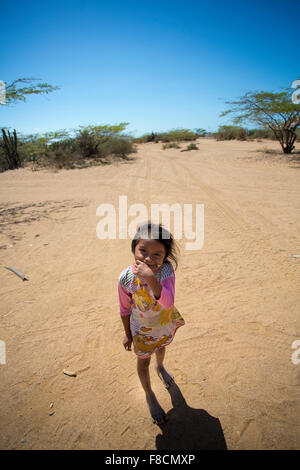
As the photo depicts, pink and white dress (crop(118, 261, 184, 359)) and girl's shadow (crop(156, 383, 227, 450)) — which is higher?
pink and white dress (crop(118, 261, 184, 359))

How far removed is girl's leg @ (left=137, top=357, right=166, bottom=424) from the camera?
1.64 metres

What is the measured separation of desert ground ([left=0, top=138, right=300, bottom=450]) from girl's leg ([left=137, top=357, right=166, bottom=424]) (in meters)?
0.06

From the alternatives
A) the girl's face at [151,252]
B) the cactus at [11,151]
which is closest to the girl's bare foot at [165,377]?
the girl's face at [151,252]

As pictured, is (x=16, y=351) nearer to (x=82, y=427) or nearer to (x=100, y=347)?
(x=100, y=347)

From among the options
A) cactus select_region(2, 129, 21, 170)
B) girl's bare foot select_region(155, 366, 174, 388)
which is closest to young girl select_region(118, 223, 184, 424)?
girl's bare foot select_region(155, 366, 174, 388)

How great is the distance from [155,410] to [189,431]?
11.1 inches

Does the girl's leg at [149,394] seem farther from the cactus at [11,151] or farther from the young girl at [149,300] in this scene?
the cactus at [11,151]

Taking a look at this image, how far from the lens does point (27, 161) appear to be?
17906mm

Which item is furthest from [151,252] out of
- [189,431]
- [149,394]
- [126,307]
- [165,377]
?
[189,431]

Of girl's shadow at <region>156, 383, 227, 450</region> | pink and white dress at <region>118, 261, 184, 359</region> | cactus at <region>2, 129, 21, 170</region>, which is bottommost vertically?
girl's shadow at <region>156, 383, 227, 450</region>

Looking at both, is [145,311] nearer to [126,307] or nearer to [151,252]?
[126,307]

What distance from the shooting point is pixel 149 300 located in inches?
58.3

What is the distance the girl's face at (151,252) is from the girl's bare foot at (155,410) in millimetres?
1156

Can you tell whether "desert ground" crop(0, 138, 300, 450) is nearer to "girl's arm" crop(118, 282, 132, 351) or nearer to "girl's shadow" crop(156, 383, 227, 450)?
"girl's shadow" crop(156, 383, 227, 450)
